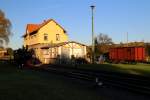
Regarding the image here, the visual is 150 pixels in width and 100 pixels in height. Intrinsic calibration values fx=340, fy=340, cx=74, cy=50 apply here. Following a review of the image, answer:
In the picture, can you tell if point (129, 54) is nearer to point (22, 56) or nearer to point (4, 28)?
point (22, 56)

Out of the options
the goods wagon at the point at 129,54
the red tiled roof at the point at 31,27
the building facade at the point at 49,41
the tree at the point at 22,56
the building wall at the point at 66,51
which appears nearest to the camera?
the tree at the point at 22,56

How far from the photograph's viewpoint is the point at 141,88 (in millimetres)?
16188

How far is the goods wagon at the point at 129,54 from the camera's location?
48.6 metres

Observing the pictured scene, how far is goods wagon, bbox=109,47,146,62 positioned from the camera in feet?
159

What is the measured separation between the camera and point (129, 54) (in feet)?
163

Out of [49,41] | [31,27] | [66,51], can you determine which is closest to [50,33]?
[49,41]

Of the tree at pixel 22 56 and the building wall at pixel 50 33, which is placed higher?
the building wall at pixel 50 33

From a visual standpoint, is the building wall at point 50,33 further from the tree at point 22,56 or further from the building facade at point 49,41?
the tree at point 22,56

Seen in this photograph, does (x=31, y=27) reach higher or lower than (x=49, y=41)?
higher

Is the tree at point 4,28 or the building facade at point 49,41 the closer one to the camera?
the building facade at point 49,41

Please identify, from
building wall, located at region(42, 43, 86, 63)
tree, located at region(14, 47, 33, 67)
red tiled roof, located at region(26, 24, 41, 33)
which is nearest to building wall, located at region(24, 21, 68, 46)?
red tiled roof, located at region(26, 24, 41, 33)

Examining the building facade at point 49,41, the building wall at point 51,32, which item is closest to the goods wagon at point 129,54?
the building facade at point 49,41

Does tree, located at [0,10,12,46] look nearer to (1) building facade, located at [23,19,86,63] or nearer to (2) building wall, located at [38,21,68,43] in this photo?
(1) building facade, located at [23,19,86,63]

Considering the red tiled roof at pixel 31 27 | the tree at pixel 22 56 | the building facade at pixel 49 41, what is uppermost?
the red tiled roof at pixel 31 27
